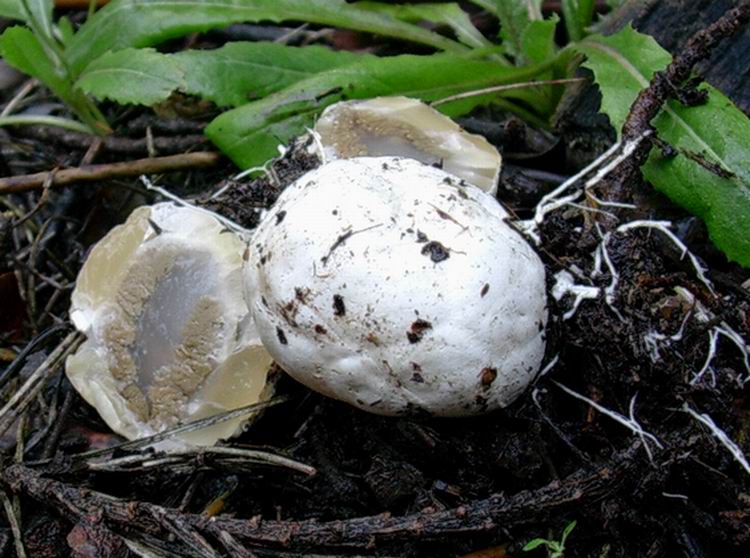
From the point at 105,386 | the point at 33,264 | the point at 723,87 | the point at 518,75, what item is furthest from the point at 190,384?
the point at 723,87

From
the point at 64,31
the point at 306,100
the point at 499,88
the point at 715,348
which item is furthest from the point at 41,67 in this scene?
the point at 715,348

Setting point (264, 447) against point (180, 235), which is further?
point (180, 235)

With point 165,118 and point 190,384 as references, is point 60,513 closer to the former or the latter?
point 190,384

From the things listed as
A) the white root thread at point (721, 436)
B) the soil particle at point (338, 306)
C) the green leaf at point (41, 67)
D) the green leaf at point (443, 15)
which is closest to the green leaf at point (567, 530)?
the white root thread at point (721, 436)

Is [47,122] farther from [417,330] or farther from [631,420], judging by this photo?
[631,420]

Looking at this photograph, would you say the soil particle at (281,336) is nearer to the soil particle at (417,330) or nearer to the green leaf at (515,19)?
the soil particle at (417,330)
